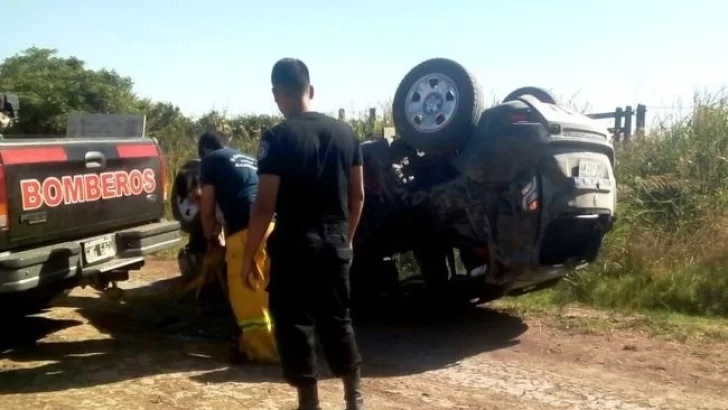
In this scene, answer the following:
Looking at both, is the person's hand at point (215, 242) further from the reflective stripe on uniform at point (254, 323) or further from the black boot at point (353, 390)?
the black boot at point (353, 390)

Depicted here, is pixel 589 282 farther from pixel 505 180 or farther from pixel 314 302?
pixel 314 302

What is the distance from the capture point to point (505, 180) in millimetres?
6121

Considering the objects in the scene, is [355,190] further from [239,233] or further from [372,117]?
[372,117]

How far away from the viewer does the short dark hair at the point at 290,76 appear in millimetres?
4328

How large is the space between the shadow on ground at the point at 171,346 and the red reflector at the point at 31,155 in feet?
4.54

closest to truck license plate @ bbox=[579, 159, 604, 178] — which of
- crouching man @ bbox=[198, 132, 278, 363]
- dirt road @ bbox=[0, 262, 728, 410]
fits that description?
dirt road @ bbox=[0, 262, 728, 410]

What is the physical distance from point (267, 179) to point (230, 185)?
5.96 ft

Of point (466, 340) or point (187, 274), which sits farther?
point (187, 274)

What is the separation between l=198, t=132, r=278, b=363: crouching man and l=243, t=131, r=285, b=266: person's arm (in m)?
1.60

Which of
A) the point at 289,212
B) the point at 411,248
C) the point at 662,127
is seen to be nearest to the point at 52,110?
the point at 662,127

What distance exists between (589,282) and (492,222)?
2.31 metres

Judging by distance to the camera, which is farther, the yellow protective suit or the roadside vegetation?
the roadside vegetation

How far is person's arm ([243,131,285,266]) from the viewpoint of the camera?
165 inches

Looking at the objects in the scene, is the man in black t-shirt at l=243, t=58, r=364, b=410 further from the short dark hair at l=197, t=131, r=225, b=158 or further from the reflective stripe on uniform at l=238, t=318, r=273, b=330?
the short dark hair at l=197, t=131, r=225, b=158
